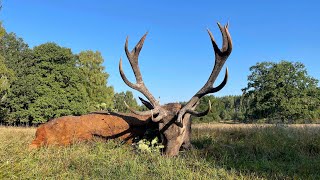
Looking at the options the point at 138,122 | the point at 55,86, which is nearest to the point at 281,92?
the point at 55,86

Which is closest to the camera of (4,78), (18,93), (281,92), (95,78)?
(4,78)

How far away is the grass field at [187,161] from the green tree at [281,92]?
1775 inches

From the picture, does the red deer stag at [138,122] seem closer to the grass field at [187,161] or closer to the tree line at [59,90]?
the grass field at [187,161]

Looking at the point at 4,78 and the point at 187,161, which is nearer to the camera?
the point at 187,161

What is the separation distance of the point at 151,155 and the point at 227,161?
1.52 metres

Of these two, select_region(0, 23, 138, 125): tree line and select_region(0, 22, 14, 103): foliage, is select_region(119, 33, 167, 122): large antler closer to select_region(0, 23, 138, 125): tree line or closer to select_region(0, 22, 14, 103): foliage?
select_region(0, 22, 14, 103): foliage

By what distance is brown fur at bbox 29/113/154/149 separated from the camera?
8102mm

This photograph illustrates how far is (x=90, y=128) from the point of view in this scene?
8.47m

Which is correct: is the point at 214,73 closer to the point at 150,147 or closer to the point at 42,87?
the point at 150,147

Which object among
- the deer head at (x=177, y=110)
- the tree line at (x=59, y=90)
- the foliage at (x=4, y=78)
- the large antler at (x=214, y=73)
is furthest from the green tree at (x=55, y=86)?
the large antler at (x=214, y=73)

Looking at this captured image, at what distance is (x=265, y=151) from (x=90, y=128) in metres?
4.28

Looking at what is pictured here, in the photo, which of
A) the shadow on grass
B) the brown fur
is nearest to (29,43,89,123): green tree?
the brown fur

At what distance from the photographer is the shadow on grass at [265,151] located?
585 centimetres

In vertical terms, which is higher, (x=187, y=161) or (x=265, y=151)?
(x=265, y=151)
